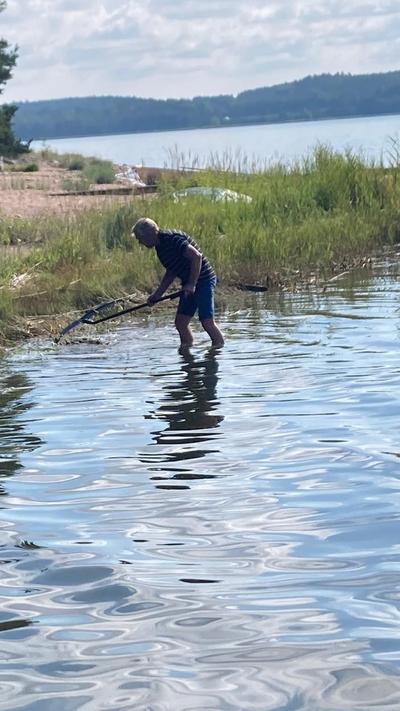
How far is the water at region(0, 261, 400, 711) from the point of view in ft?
14.8

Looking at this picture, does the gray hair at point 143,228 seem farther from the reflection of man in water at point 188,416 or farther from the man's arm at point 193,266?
the reflection of man in water at point 188,416

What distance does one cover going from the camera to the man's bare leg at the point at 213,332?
11859 mm

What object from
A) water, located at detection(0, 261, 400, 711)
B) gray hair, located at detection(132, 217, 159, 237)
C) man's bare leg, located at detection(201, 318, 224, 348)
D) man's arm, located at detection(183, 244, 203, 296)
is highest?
gray hair, located at detection(132, 217, 159, 237)

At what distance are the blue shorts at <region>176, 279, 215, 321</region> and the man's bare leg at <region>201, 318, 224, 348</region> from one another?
0.05 meters

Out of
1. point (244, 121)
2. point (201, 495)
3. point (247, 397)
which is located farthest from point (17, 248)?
point (244, 121)

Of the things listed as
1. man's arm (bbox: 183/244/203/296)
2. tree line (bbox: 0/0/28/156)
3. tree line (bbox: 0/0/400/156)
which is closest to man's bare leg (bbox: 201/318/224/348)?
man's arm (bbox: 183/244/203/296)

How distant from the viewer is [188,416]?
8992 millimetres

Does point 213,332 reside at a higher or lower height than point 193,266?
lower

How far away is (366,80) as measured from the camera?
435 feet

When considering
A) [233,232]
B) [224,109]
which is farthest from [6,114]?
[224,109]

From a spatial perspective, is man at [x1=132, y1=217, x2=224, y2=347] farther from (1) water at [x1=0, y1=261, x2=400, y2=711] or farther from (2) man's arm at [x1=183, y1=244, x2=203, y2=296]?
(1) water at [x1=0, y1=261, x2=400, y2=711]

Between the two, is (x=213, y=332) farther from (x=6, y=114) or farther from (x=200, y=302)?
(x=6, y=114)

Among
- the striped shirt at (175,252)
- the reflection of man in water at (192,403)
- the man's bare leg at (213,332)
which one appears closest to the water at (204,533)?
the reflection of man in water at (192,403)

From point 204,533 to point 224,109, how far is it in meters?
147
